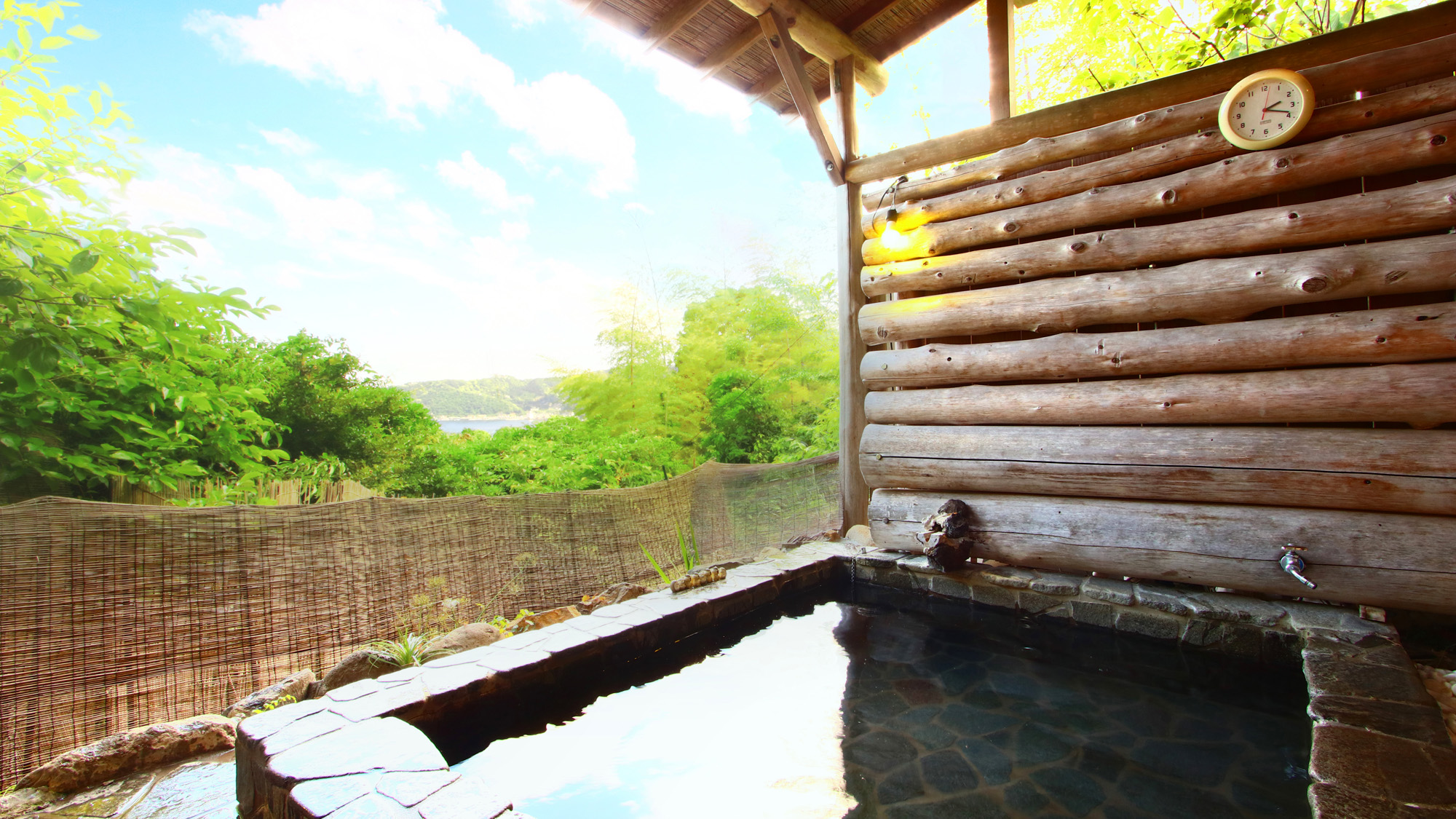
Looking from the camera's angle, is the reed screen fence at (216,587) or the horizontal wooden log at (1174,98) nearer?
the reed screen fence at (216,587)

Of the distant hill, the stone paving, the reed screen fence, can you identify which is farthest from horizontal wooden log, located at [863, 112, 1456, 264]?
the distant hill

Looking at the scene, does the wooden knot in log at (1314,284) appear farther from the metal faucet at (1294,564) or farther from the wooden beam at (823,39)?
the wooden beam at (823,39)

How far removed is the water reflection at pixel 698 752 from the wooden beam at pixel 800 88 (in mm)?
3645

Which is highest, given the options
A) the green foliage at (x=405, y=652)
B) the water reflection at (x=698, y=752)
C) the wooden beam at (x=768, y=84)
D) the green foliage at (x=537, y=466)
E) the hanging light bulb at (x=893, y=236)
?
the wooden beam at (x=768, y=84)

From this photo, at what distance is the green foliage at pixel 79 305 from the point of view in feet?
9.66

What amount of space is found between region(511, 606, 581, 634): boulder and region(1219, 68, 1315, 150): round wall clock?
4.33 metres

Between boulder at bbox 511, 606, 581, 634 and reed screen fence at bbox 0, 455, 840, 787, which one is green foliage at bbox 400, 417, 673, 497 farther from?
boulder at bbox 511, 606, 581, 634

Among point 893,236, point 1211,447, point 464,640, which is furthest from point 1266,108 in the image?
point 464,640

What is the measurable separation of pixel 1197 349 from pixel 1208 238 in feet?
1.95

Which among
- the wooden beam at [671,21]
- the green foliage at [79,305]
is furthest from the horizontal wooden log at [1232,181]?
the green foliage at [79,305]

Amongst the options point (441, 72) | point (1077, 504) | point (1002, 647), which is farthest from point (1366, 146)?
point (441, 72)

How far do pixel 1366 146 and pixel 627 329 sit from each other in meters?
8.20

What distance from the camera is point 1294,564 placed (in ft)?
9.96

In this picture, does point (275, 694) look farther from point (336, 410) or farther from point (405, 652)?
point (336, 410)
